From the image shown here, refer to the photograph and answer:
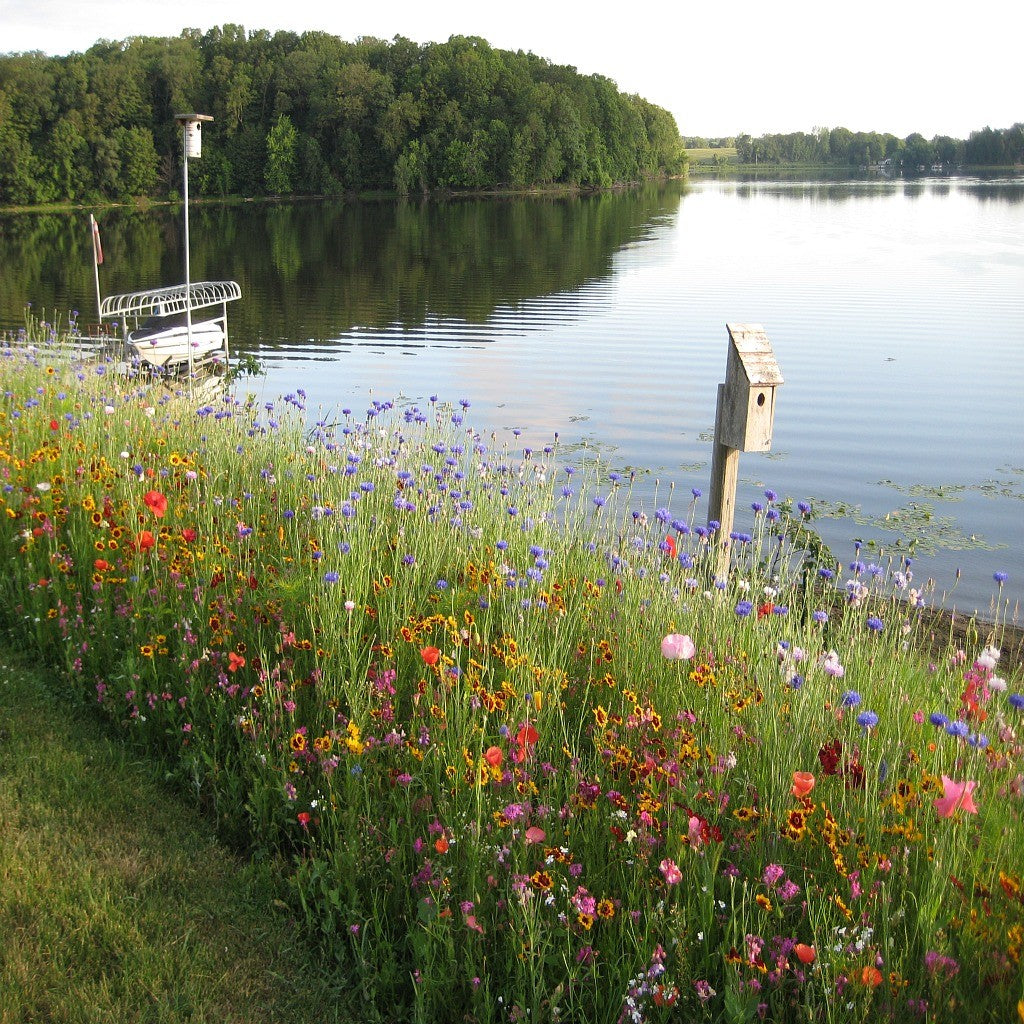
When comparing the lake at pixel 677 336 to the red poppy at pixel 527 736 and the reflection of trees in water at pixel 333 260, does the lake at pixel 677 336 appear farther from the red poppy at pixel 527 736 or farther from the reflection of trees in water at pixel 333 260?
the red poppy at pixel 527 736

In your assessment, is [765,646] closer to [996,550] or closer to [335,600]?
[335,600]

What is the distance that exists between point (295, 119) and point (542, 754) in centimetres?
10157

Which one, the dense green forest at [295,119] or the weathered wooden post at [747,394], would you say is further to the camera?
the dense green forest at [295,119]

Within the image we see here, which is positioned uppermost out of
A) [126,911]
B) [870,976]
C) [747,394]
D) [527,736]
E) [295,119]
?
[295,119]

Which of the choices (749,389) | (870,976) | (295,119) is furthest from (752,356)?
(295,119)

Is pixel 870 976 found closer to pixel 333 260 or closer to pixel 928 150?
pixel 333 260

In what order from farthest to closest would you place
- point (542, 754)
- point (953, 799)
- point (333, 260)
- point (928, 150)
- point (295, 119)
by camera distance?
1. point (928, 150)
2. point (295, 119)
3. point (333, 260)
4. point (542, 754)
5. point (953, 799)

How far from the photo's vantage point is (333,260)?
39.1 meters

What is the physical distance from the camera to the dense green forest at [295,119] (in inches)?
3172

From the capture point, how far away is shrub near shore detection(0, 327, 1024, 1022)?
104 inches

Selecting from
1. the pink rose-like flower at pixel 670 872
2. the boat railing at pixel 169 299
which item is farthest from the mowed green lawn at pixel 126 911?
the boat railing at pixel 169 299

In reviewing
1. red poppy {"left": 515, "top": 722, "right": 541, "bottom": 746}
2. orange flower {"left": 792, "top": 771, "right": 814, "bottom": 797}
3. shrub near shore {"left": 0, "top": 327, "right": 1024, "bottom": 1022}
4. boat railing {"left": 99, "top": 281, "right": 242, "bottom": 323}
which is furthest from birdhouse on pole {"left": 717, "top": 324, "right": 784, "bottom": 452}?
boat railing {"left": 99, "top": 281, "right": 242, "bottom": 323}

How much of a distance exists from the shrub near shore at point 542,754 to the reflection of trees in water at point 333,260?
755 inches

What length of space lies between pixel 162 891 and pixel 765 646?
2.33 meters
